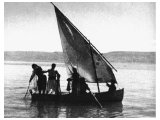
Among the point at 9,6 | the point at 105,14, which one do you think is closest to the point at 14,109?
the point at 9,6

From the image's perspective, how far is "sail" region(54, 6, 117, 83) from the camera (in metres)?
14.5

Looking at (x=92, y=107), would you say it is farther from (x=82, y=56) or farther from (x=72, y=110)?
(x=82, y=56)

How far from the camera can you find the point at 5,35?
13.7 meters

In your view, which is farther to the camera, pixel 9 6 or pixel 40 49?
pixel 40 49

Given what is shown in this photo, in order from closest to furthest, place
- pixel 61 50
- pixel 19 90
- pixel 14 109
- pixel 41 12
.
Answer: pixel 14 109, pixel 41 12, pixel 61 50, pixel 19 90

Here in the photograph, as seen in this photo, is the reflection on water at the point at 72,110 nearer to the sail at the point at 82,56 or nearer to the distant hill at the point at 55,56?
the sail at the point at 82,56

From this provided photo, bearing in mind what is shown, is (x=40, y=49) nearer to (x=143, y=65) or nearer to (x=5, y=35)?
(x=5, y=35)

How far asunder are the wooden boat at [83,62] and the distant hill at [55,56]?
85 cm

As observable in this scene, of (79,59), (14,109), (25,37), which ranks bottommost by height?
(14,109)

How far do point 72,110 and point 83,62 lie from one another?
220 cm

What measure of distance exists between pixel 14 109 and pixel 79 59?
133 inches

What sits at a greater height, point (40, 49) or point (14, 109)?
point (40, 49)

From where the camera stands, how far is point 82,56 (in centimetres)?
1470

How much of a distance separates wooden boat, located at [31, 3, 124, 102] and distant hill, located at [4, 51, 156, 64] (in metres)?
0.85
